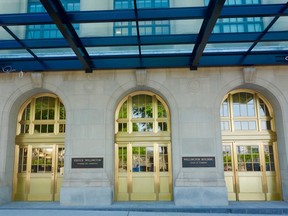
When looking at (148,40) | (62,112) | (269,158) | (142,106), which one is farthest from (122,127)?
(269,158)

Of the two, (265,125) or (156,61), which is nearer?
(156,61)

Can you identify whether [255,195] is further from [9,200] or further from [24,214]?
[9,200]

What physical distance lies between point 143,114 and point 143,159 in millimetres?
2089

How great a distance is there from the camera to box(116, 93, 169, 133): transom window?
12477 mm

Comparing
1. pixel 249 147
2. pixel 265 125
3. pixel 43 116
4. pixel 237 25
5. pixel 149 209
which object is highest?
pixel 237 25

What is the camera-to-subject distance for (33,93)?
12570 mm

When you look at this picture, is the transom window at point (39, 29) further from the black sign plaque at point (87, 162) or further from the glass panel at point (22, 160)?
the glass panel at point (22, 160)

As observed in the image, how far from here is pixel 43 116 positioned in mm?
12953

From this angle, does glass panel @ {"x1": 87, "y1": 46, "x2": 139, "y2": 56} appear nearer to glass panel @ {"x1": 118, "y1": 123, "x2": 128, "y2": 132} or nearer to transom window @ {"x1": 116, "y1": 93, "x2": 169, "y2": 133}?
transom window @ {"x1": 116, "y1": 93, "x2": 169, "y2": 133}

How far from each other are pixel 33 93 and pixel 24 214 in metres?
5.67

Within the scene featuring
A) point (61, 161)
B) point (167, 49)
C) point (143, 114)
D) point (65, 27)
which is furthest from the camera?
point (143, 114)

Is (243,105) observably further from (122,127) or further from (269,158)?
(122,127)

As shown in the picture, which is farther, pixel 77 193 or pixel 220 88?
pixel 220 88

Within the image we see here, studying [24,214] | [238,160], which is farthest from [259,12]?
[24,214]
